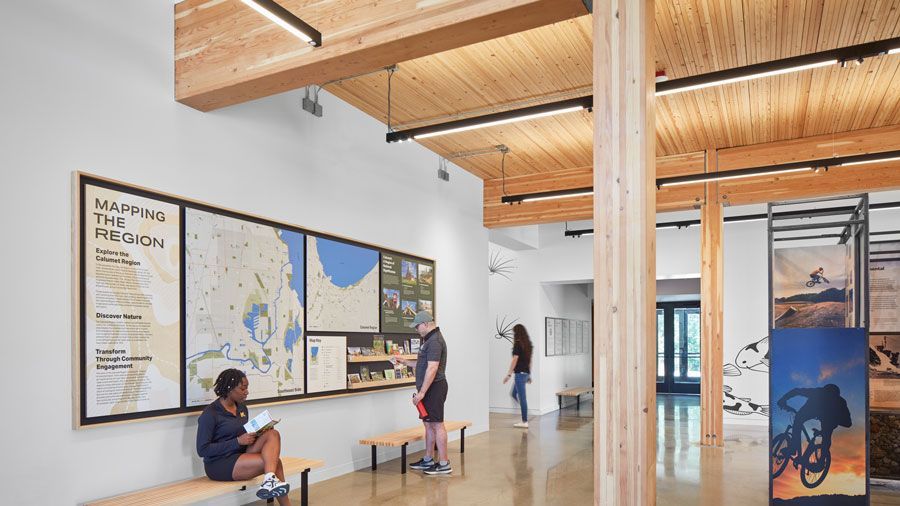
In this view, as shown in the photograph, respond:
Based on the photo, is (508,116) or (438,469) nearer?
(508,116)

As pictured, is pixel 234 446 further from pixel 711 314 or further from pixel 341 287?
pixel 711 314

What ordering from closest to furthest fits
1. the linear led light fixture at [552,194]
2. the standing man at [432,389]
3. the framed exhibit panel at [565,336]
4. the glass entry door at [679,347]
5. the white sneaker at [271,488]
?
1. the white sneaker at [271,488]
2. the standing man at [432,389]
3. the linear led light fixture at [552,194]
4. the framed exhibit panel at [565,336]
5. the glass entry door at [679,347]

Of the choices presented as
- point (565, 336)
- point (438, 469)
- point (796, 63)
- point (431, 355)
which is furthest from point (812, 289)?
point (565, 336)

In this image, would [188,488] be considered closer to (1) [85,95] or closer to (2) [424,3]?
(1) [85,95]

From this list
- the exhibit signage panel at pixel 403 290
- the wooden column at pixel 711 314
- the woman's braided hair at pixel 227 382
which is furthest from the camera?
the wooden column at pixel 711 314

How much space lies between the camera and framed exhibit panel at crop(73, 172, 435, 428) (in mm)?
4469

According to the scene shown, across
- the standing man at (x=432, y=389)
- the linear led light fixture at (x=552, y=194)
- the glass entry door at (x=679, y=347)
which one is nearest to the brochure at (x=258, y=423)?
the standing man at (x=432, y=389)

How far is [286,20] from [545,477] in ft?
16.8

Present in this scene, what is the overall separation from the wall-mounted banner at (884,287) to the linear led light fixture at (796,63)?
2.45 meters

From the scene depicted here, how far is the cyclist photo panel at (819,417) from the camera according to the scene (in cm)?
509

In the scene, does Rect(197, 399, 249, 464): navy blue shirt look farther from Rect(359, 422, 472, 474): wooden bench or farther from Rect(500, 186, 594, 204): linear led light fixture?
Rect(500, 186, 594, 204): linear led light fixture

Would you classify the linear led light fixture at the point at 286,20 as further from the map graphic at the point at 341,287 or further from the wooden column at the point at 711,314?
the wooden column at the point at 711,314

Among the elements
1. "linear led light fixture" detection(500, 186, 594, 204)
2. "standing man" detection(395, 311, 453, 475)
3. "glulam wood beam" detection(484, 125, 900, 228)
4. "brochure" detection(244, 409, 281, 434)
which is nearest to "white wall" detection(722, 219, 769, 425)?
"glulam wood beam" detection(484, 125, 900, 228)

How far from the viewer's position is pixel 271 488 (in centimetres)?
479
